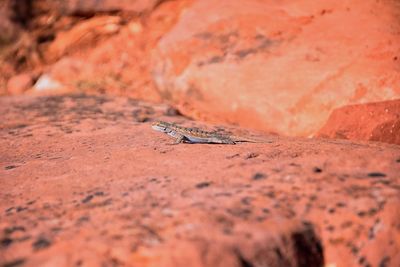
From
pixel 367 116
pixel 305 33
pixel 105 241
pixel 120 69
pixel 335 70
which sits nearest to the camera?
pixel 105 241

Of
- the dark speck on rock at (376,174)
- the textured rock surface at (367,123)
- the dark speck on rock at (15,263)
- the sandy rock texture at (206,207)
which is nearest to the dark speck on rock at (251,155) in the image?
the sandy rock texture at (206,207)

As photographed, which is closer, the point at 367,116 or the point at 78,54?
the point at 367,116

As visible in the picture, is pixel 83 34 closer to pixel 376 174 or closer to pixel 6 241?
pixel 6 241

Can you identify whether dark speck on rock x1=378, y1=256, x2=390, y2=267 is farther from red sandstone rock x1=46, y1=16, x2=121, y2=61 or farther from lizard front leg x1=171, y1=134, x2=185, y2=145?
red sandstone rock x1=46, y1=16, x2=121, y2=61

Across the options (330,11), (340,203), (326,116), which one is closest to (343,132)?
(326,116)

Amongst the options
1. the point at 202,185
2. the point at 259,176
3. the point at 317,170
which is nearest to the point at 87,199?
the point at 202,185

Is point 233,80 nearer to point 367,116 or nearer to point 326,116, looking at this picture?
point 326,116
